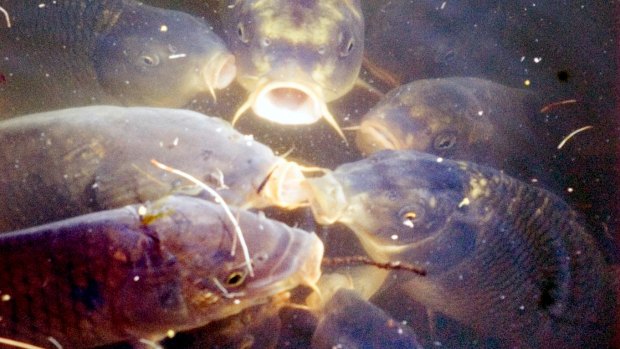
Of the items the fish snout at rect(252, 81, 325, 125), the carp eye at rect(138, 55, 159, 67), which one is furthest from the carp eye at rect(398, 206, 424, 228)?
the carp eye at rect(138, 55, 159, 67)

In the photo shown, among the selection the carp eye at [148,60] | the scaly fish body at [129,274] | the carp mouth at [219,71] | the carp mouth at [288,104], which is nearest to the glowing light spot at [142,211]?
the scaly fish body at [129,274]

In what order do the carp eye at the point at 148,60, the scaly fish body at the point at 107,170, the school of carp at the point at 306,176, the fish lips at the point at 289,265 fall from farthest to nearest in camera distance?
the carp eye at the point at 148,60 < the scaly fish body at the point at 107,170 < the fish lips at the point at 289,265 < the school of carp at the point at 306,176

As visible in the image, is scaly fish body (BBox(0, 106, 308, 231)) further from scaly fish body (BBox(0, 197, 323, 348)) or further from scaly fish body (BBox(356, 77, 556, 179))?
scaly fish body (BBox(356, 77, 556, 179))

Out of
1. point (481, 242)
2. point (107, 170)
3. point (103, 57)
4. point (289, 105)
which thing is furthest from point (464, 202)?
point (103, 57)

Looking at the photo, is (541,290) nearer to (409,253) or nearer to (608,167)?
(409,253)

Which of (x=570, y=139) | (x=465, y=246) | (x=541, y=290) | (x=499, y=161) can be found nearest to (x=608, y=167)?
(x=570, y=139)

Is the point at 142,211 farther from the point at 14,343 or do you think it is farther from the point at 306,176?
the point at 306,176

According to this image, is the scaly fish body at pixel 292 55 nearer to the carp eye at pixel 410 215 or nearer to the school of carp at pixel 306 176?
the school of carp at pixel 306 176
